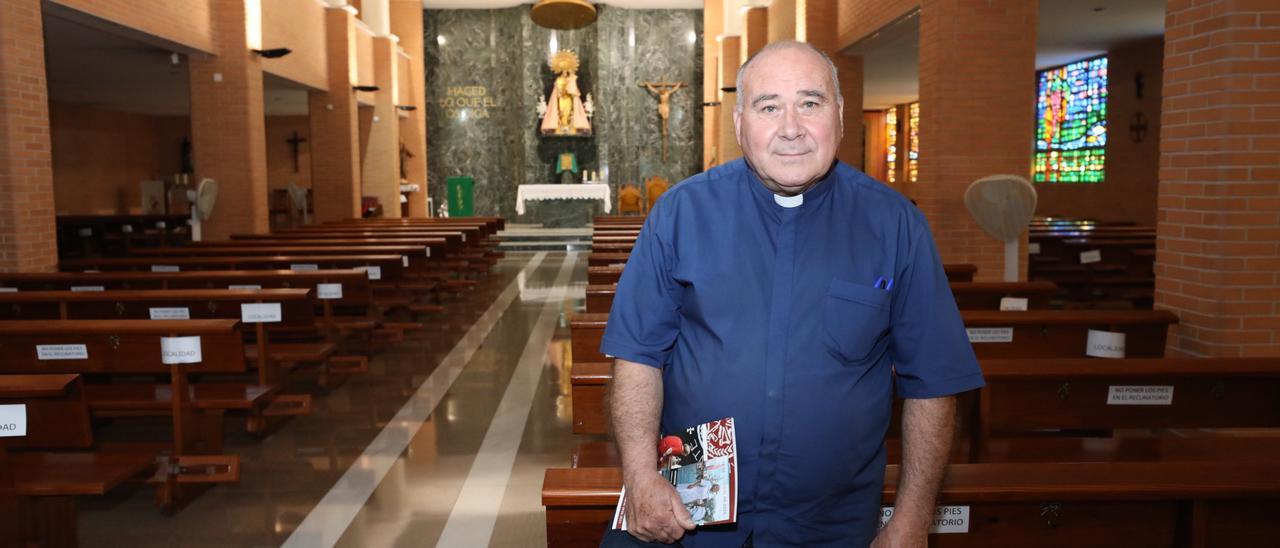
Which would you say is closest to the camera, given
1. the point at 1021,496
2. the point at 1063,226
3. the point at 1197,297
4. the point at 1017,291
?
the point at 1021,496

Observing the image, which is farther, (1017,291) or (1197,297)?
(1017,291)

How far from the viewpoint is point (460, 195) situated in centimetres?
2192

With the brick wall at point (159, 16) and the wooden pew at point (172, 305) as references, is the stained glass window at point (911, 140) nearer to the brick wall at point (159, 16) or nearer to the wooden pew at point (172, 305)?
the brick wall at point (159, 16)

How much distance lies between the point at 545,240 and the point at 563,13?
4.62 m

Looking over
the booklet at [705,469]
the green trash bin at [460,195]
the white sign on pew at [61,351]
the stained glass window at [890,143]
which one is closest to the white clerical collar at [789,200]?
the booklet at [705,469]

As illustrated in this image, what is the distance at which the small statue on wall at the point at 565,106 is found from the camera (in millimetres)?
21922

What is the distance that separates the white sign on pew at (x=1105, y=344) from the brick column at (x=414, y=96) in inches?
738

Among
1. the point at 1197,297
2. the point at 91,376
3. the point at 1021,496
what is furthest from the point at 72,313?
the point at 1197,297

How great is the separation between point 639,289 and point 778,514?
0.46 meters

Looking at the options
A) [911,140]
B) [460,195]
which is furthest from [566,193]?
[911,140]

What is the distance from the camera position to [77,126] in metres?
19.9

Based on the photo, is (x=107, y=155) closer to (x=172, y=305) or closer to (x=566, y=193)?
(x=566, y=193)

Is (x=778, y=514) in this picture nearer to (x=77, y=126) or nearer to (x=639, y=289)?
(x=639, y=289)

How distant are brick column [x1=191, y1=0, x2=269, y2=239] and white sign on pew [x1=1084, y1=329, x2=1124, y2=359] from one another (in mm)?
10022
